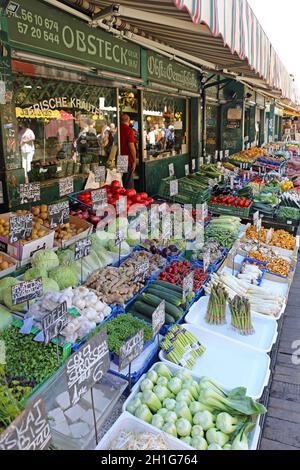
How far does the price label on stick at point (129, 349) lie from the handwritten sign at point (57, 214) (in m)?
1.89

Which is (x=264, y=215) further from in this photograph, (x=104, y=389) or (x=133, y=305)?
(x=104, y=389)

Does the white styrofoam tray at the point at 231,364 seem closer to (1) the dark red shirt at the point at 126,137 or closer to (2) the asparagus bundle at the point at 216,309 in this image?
(2) the asparagus bundle at the point at 216,309

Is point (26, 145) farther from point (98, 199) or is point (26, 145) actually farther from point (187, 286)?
point (187, 286)

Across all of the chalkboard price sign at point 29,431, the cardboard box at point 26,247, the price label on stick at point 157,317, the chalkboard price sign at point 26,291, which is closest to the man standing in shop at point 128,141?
the cardboard box at point 26,247

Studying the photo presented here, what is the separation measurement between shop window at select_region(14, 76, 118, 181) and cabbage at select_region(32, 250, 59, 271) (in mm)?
A: 2123

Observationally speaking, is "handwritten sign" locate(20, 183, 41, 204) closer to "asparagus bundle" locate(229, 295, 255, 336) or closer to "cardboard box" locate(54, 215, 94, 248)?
"cardboard box" locate(54, 215, 94, 248)

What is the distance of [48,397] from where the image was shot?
2.19 m

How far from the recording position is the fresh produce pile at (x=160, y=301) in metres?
3.16

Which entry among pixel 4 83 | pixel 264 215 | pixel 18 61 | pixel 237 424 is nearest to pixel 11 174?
pixel 4 83

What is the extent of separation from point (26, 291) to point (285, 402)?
2.35 meters

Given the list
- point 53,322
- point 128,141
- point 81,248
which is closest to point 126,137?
point 128,141

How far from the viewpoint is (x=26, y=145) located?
530 cm

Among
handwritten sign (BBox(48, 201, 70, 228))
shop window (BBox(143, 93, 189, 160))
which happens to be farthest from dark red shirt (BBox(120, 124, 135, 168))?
handwritten sign (BBox(48, 201, 70, 228))

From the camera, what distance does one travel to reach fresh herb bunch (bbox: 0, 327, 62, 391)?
2215 mm
